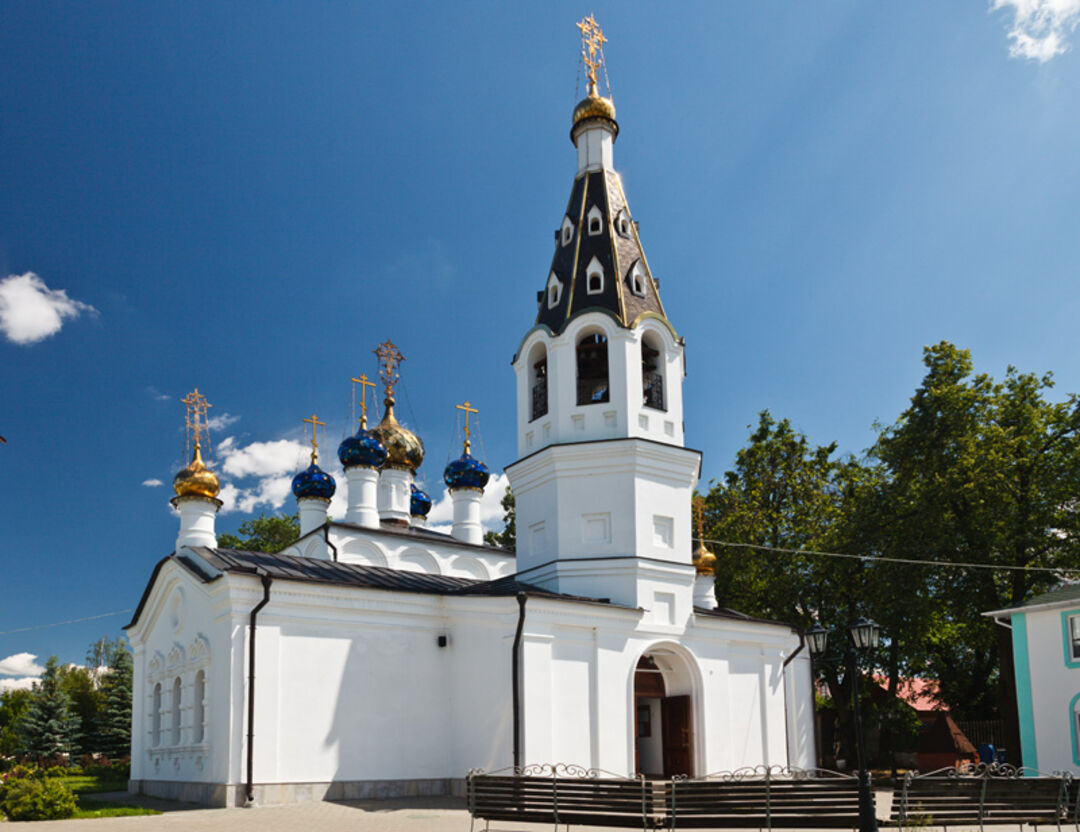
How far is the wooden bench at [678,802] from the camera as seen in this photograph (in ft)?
31.6

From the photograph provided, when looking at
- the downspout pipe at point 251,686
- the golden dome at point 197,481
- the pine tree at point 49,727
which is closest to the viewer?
the downspout pipe at point 251,686

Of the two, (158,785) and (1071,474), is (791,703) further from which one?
(158,785)

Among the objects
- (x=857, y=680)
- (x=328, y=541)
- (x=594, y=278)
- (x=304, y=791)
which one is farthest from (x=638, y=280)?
(x=304, y=791)

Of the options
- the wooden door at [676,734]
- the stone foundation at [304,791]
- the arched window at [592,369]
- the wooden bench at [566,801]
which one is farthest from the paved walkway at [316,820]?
the arched window at [592,369]

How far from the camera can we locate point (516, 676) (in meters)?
→ 15.4

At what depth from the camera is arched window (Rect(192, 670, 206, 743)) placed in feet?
52.5

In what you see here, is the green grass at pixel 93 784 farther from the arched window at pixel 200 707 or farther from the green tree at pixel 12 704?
the green tree at pixel 12 704

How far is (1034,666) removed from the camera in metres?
19.5

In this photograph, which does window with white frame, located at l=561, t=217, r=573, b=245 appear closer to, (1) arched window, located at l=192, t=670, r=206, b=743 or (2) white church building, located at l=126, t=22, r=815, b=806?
(2) white church building, located at l=126, t=22, r=815, b=806

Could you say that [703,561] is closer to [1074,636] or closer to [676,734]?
[676,734]

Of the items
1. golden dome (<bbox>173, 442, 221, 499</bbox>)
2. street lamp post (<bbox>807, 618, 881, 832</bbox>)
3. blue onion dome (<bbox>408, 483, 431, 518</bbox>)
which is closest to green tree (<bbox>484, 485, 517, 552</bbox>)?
blue onion dome (<bbox>408, 483, 431, 518</bbox>)

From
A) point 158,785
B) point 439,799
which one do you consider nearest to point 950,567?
point 439,799

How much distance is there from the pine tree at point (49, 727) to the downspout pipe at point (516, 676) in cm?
2414

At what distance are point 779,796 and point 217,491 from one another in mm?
15881
